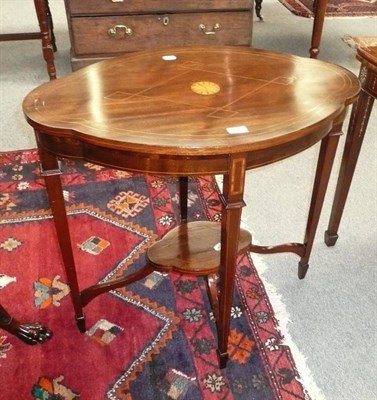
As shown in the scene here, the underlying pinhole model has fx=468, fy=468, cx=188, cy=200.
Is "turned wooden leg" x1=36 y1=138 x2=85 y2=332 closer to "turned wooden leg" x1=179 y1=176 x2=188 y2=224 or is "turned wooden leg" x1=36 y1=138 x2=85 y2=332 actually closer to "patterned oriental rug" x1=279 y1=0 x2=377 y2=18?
"turned wooden leg" x1=179 y1=176 x2=188 y2=224

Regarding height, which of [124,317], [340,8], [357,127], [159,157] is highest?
[159,157]

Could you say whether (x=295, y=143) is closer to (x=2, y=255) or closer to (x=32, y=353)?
(x=32, y=353)

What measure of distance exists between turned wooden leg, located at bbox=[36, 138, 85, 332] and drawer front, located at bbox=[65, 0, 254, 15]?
1.93 metres

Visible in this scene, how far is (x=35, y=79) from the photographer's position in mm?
3480

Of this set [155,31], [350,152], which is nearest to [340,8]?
[155,31]

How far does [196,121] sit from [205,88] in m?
0.21

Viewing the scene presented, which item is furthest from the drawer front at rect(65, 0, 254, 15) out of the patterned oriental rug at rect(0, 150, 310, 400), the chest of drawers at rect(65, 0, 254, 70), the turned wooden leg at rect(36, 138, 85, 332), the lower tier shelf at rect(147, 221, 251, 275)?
the turned wooden leg at rect(36, 138, 85, 332)

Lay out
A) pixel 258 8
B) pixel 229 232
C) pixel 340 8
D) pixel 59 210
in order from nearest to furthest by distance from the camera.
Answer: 1. pixel 229 232
2. pixel 59 210
3. pixel 258 8
4. pixel 340 8

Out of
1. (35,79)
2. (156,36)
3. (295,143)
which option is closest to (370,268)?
(295,143)

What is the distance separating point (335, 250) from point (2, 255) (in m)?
1.36

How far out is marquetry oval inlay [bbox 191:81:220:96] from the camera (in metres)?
1.26

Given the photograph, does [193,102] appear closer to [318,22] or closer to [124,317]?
[124,317]

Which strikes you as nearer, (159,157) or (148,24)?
(159,157)

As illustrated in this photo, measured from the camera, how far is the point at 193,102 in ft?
3.94
